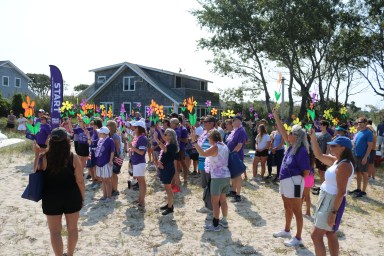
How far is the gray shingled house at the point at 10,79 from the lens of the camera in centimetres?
3681

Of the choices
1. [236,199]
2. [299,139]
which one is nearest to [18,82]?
[236,199]

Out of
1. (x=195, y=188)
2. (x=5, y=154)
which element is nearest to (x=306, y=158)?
(x=195, y=188)

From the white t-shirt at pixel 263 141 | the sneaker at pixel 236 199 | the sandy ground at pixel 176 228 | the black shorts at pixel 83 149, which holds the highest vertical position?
the white t-shirt at pixel 263 141

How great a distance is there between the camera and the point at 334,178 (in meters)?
3.56

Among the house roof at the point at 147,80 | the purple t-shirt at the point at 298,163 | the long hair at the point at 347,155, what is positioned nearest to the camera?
the long hair at the point at 347,155

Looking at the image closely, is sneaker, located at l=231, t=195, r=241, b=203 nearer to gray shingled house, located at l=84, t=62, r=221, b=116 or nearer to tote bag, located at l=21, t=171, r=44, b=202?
tote bag, located at l=21, t=171, r=44, b=202

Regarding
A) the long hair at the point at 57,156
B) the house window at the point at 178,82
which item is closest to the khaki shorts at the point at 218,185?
the long hair at the point at 57,156

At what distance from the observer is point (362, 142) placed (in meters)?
7.43

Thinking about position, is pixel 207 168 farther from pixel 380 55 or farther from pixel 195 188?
pixel 380 55

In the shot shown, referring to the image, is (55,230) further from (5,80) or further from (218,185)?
(5,80)

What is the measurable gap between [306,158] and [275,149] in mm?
4380

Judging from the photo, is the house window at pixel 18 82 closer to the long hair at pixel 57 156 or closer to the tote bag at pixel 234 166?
the tote bag at pixel 234 166

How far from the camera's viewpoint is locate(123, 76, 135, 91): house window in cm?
2948

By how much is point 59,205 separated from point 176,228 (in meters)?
2.38
